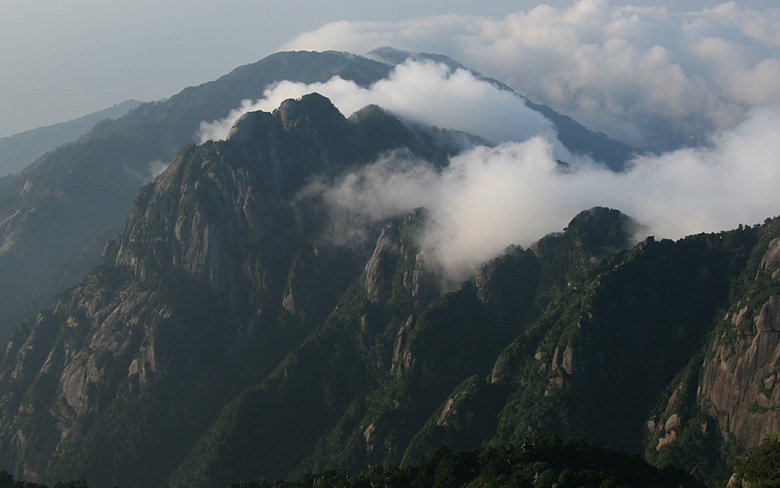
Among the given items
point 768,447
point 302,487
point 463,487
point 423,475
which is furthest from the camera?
point 302,487

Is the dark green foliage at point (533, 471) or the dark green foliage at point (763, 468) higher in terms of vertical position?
the dark green foliage at point (763, 468)

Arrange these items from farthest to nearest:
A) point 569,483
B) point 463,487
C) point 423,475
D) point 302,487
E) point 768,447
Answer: point 302,487, point 423,475, point 463,487, point 569,483, point 768,447

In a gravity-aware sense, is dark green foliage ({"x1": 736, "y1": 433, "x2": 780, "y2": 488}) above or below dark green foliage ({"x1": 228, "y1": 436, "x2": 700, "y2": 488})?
above

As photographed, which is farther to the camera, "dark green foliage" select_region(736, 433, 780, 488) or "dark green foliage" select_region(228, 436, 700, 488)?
"dark green foliage" select_region(228, 436, 700, 488)

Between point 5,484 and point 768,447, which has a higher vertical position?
point 5,484

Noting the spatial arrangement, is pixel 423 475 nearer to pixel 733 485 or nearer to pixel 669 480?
pixel 669 480

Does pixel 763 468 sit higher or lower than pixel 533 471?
higher

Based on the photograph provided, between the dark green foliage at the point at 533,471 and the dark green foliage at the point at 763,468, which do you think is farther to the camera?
the dark green foliage at the point at 533,471

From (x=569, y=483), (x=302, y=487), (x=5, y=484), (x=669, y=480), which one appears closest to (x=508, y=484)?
(x=569, y=483)

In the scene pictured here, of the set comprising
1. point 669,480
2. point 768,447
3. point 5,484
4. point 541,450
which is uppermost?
point 5,484

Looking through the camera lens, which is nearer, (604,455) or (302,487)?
(604,455)

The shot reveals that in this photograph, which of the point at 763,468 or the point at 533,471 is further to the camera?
the point at 533,471
